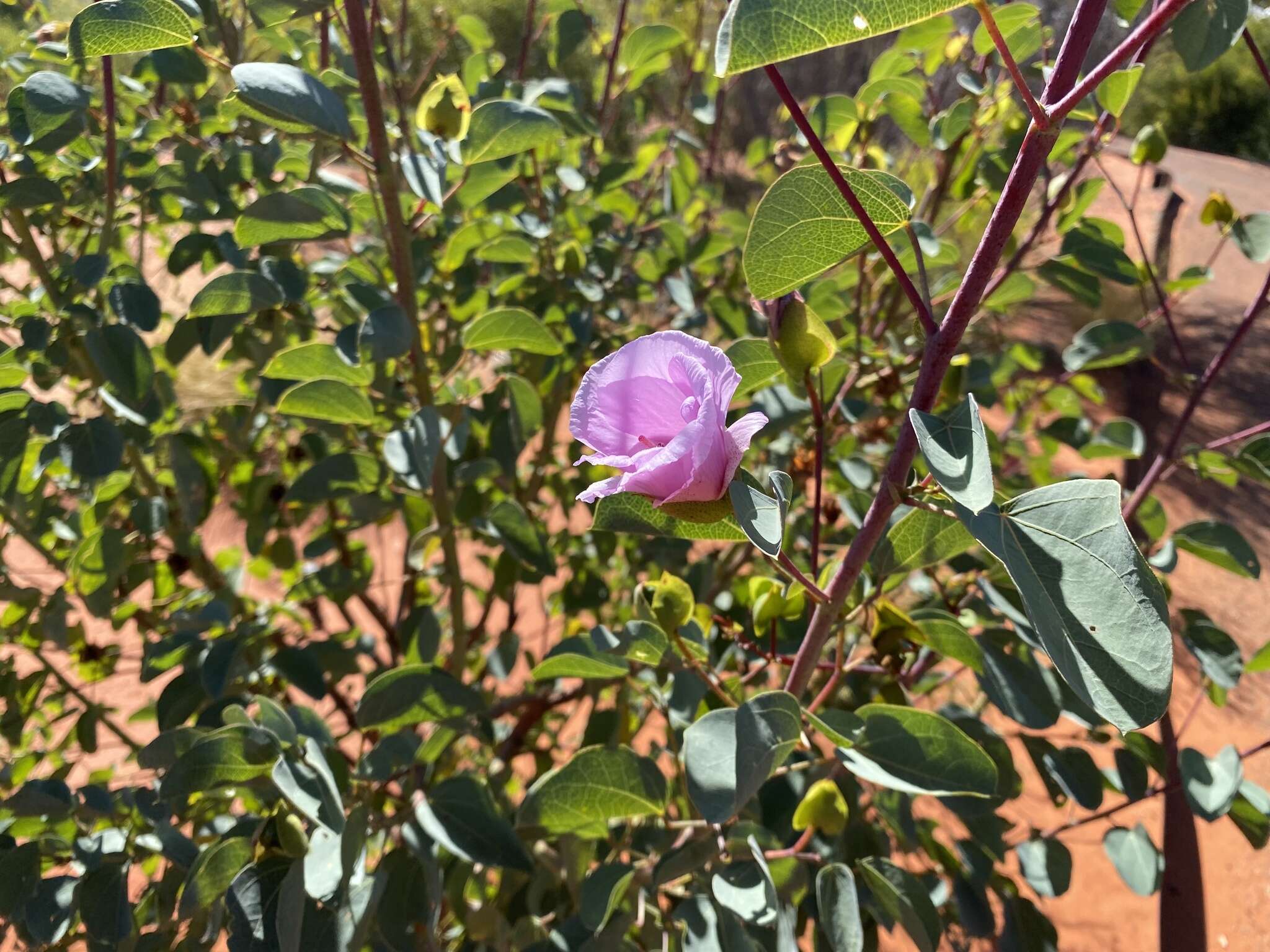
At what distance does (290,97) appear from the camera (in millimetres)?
677

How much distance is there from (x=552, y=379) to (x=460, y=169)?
48 cm

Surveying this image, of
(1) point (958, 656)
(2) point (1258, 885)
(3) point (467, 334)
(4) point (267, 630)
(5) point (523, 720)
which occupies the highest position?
(3) point (467, 334)

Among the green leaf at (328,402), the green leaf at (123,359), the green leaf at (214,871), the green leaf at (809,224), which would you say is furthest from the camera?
the green leaf at (123,359)

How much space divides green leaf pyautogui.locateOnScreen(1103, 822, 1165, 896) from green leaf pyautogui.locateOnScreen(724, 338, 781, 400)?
2.61 feet

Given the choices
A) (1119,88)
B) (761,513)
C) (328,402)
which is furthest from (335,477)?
(1119,88)

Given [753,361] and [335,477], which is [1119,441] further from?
[335,477]

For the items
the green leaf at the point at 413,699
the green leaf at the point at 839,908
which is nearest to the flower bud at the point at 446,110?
the green leaf at the point at 413,699

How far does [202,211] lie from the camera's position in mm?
1149

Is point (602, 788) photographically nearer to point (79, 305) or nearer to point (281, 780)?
point (281, 780)

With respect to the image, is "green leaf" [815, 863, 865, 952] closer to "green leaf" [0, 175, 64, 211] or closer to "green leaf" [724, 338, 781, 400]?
"green leaf" [724, 338, 781, 400]

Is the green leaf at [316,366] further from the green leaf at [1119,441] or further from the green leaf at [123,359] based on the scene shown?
the green leaf at [1119,441]

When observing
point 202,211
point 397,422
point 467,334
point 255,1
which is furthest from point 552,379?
point 255,1

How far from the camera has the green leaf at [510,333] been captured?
0.94m

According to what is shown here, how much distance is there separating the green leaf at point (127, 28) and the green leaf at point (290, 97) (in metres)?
0.05
